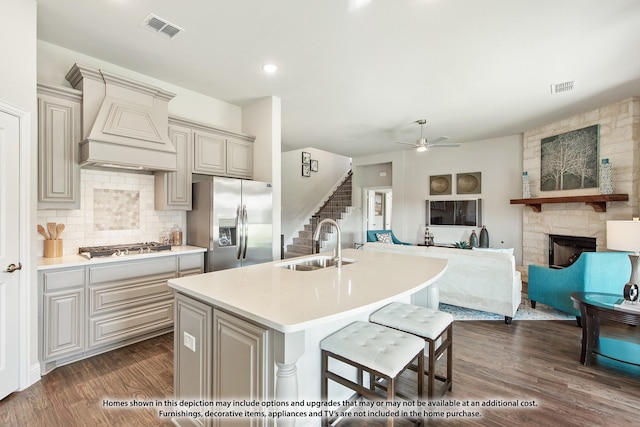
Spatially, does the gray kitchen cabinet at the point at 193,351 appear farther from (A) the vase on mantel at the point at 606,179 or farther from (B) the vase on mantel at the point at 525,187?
(B) the vase on mantel at the point at 525,187

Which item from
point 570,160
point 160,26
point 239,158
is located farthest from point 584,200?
point 160,26

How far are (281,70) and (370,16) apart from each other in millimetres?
1206

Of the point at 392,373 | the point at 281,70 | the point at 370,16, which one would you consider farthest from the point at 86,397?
the point at 370,16

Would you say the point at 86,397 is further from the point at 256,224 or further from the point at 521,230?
the point at 521,230

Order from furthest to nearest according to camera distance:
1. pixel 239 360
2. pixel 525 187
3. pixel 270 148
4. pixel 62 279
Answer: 1. pixel 525 187
2. pixel 270 148
3. pixel 62 279
4. pixel 239 360

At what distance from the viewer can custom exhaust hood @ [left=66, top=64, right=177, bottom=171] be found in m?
2.68

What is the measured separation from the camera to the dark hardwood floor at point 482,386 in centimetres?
192

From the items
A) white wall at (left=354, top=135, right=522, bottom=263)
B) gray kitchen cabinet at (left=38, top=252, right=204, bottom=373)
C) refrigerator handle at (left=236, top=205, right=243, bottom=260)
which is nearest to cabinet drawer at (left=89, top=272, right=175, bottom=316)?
gray kitchen cabinet at (left=38, top=252, right=204, bottom=373)

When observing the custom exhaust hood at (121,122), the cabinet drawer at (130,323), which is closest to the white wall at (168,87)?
the custom exhaust hood at (121,122)

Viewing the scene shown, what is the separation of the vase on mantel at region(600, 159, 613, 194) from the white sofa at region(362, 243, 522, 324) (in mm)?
2113

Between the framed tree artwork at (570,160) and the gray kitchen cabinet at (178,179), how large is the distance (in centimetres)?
590

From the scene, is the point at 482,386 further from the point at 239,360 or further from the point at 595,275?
the point at 595,275

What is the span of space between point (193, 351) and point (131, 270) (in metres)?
1.59

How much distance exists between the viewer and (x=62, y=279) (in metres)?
2.45
